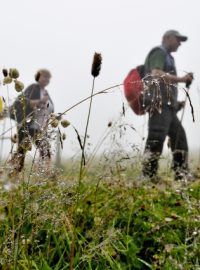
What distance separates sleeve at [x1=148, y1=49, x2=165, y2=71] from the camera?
5754mm

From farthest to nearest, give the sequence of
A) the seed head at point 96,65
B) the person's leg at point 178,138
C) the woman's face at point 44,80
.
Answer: the woman's face at point 44,80, the person's leg at point 178,138, the seed head at point 96,65

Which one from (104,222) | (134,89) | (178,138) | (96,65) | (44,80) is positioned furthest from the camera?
(44,80)

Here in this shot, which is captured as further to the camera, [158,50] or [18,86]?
[158,50]

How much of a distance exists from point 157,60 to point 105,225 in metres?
3.32

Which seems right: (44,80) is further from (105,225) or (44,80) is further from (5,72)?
(5,72)

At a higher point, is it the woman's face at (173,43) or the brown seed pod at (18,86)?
the woman's face at (173,43)

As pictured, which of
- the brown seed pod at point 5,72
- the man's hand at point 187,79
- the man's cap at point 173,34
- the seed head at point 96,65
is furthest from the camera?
the man's cap at point 173,34

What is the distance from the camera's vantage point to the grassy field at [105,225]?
1.98 metres

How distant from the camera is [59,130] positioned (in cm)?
165

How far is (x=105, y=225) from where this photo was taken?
2.75 meters

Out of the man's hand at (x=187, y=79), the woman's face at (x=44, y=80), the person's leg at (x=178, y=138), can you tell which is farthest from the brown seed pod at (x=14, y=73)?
the woman's face at (x=44, y=80)

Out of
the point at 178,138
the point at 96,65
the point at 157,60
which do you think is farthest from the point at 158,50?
the point at 96,65

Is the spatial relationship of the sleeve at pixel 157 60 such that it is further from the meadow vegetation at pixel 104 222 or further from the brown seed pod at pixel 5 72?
the brown seed pod at pixel 5 72

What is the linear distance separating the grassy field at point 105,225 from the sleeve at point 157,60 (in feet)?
7.33
